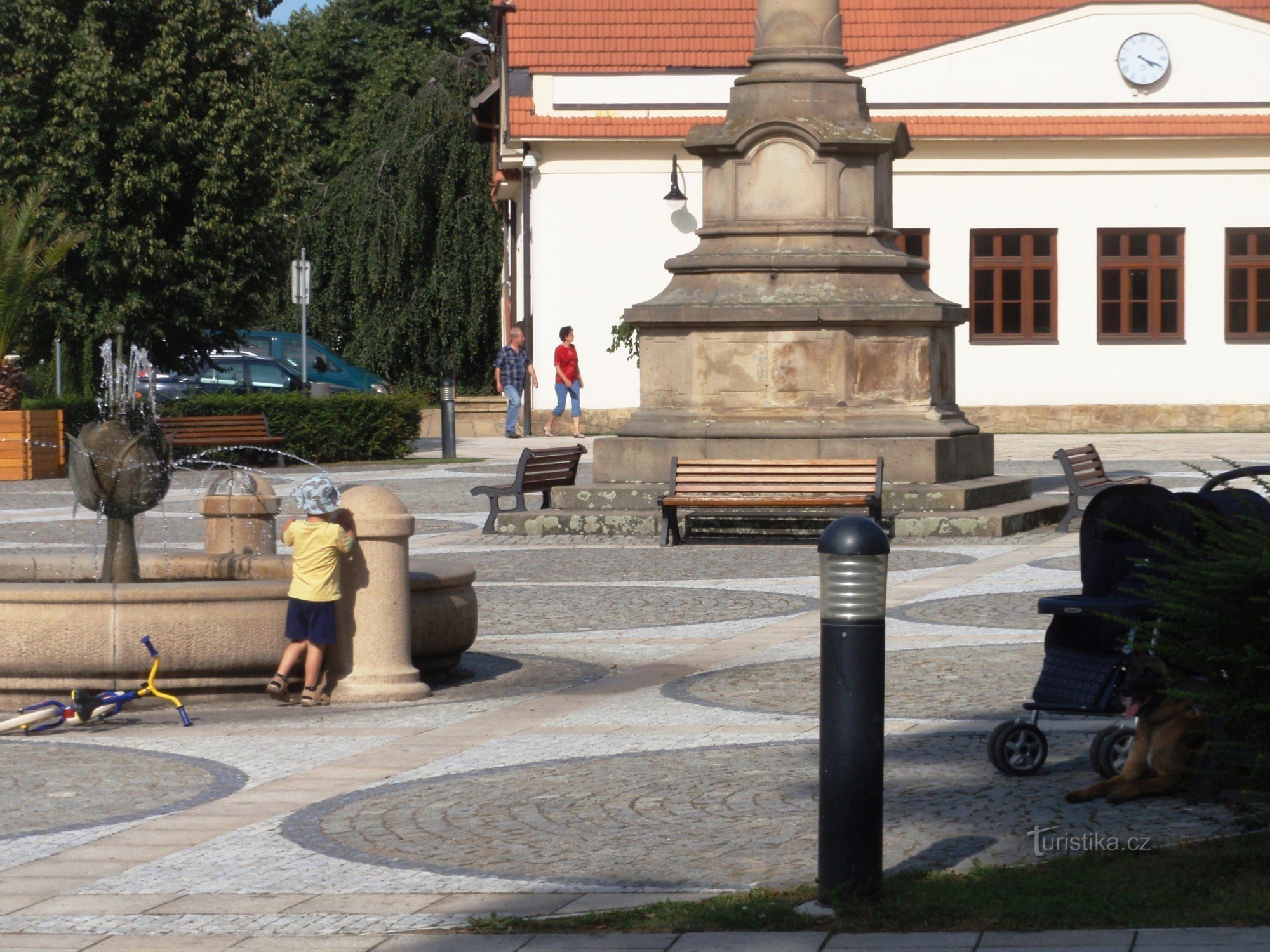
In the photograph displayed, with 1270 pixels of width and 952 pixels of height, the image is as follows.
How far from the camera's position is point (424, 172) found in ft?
143

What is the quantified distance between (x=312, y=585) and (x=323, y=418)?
19.7 metres

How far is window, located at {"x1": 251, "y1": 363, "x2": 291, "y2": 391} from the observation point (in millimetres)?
38156

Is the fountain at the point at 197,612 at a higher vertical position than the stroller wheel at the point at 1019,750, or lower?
higher

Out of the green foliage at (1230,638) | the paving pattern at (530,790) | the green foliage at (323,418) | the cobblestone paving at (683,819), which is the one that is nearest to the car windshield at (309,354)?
the green foliage at (323,418)

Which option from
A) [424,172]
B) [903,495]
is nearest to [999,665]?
[903,495]

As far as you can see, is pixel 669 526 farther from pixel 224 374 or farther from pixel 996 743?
pixel 224 374

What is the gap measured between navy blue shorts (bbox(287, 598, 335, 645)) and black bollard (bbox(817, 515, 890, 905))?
4346 mm

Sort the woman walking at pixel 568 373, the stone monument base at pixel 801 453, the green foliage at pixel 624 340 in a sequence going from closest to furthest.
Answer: the stone monument base at pixel 801 453 → the woman walking at pixel 568 373 → the green foliage at pixel 624 340

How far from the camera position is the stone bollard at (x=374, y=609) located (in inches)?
375

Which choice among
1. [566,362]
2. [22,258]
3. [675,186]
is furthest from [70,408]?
[675,186]

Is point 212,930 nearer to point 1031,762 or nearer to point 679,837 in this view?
point 679,837

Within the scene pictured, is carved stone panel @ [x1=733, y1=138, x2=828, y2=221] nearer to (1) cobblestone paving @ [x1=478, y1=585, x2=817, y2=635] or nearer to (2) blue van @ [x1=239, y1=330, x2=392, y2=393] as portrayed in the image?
(1) cobblestone paving @ [x1=478, y1=585, x2=817, y2=635]

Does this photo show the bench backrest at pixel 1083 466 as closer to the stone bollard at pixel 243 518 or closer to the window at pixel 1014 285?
the stone bollard at pixel 243 518

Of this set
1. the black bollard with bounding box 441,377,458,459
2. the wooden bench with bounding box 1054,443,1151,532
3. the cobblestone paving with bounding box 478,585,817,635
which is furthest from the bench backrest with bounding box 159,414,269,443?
the cobblestone paving with bounding box 478,585,817,635
